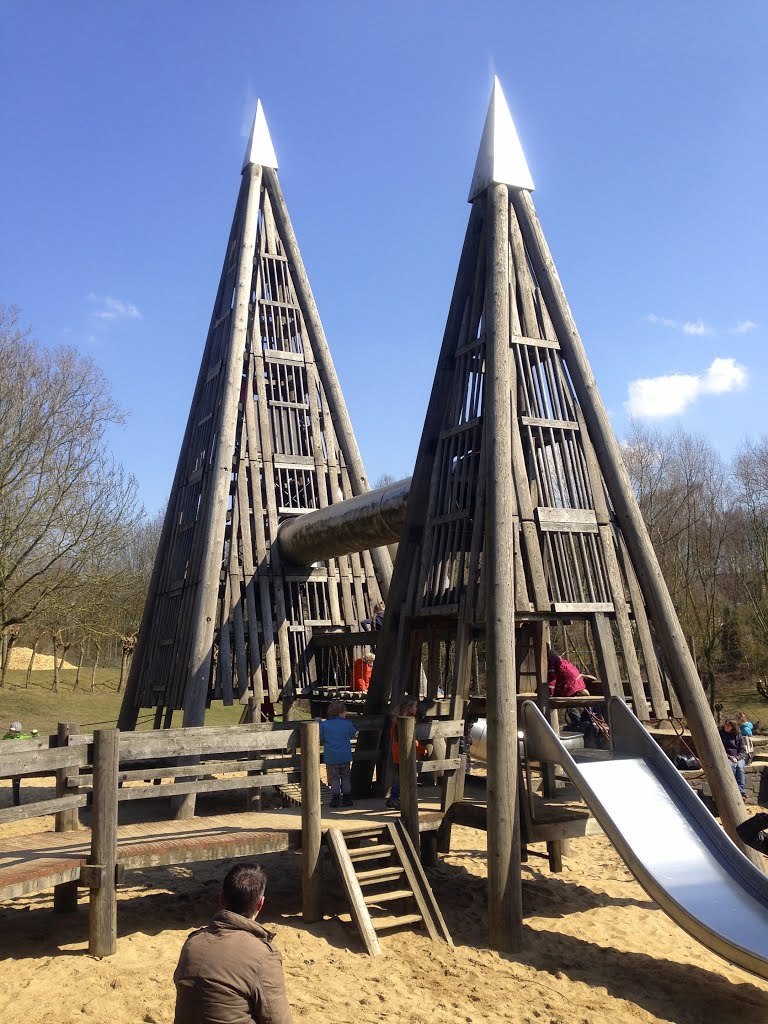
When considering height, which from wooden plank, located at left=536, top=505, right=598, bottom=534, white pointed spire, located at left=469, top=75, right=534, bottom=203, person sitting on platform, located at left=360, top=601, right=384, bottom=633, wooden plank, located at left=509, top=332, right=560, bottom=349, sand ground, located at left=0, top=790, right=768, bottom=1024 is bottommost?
sand ground, located at left=0, top=790, right=768, bottom=1024

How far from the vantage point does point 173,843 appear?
267 inches

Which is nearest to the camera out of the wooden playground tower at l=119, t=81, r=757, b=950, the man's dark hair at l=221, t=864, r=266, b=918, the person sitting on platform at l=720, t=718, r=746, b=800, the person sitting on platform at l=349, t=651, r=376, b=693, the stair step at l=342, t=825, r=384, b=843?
the man's dark hair at l=221, t=864, r=266, b=918

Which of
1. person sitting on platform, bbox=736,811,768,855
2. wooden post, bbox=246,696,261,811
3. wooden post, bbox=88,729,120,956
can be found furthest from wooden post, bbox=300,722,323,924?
wooden post, bbox=246,696,261,811

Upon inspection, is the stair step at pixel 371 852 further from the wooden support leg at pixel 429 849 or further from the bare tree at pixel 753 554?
the bare tree at pixel 753 554

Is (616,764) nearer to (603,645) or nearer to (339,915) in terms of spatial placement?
(603,645)

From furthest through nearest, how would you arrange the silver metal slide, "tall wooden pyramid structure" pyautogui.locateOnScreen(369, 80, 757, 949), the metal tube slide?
the metal tube slide < "tall wooden pyramid structure" pyautogui.locateOnScreen(369, 80, 757, 949) < the silver metal slide

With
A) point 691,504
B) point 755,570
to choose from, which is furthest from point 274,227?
point 755,570

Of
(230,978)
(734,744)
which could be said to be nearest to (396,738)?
(230,978)

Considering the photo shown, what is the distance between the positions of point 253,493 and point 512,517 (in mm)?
5696

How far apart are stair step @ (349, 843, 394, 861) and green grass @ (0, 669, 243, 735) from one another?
10.5 metres

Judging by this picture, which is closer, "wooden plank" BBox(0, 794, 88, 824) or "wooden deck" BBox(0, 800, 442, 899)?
"wooden deck" BBox(0, 800, 442, 899)

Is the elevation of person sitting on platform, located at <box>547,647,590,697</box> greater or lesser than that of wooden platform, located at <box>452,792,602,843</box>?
greater

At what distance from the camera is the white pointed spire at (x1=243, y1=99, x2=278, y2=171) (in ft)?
48.5

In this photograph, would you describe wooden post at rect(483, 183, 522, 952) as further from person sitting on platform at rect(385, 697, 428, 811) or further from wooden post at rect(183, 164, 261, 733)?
wooden post at rect(183, 164, 261, 733)
